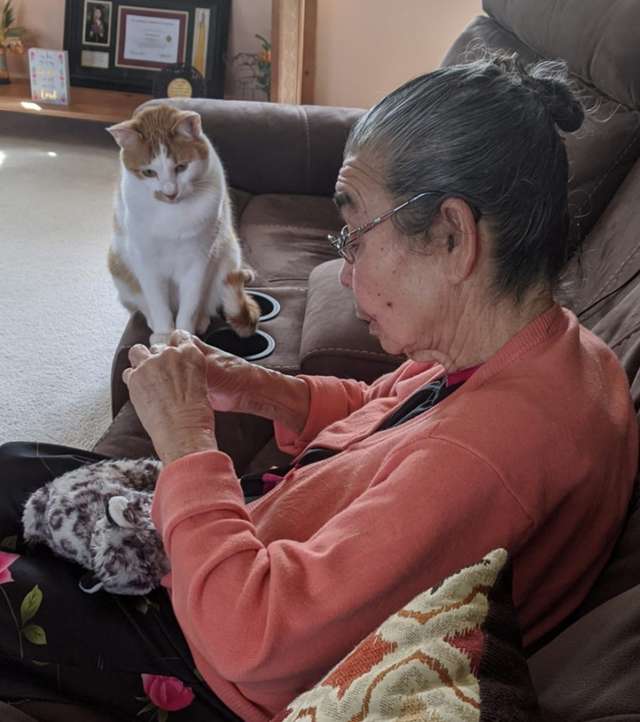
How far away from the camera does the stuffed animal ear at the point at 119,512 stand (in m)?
1.03

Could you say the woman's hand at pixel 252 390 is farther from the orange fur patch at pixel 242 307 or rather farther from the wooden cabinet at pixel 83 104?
the wooden cabinet at pixel 83 104

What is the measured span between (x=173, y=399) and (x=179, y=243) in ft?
2.87

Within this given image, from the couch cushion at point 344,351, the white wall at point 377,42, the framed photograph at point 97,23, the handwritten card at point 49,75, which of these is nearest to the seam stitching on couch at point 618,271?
the couch cushion at point 344,351

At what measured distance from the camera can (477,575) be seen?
63 centimetres

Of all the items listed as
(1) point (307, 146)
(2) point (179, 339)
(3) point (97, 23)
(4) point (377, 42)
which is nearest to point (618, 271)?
(2) point (179, 339)

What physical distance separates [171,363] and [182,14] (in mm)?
3481

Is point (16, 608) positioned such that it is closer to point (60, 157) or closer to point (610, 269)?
point (610, 269)

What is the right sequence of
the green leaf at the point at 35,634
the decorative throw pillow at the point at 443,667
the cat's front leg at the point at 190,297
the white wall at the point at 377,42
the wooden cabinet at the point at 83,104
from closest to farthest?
the decorative throw pillow at the point at 443,667 < the green leaf at the point at 35,634 < the cat's front leg at the point at 190,297 < the white wall at the point at 377,42 < the wooden cabinet at the point at 83,104

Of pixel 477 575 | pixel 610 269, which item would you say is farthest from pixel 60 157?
pixel 477 575

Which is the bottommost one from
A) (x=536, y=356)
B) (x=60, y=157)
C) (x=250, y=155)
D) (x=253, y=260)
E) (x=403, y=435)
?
(x=60, y=157)

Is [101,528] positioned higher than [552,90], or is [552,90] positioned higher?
[552,90]

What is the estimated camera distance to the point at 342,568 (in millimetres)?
734

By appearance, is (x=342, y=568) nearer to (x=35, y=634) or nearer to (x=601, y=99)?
(x=35, y=634)

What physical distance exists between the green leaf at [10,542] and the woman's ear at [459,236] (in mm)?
729
